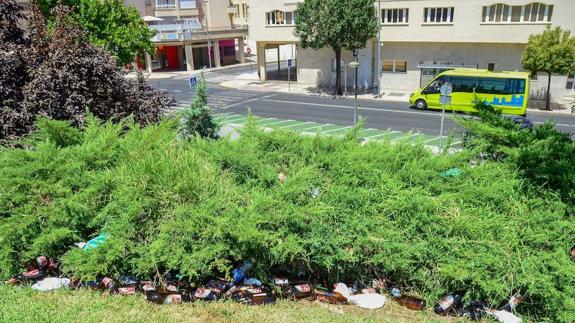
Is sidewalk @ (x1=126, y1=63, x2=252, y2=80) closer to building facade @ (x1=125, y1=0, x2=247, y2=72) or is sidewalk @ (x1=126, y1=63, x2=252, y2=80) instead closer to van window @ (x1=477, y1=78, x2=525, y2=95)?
building facade @ (x1=125, y1=0, x2=247, y2=72)

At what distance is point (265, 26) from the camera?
35.2m

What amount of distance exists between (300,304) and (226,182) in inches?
88.1

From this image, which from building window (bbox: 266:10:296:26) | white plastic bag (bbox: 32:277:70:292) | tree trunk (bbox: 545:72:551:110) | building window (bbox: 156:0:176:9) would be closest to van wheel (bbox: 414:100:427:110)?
tree trunk (bbox: 545:72:551:110)

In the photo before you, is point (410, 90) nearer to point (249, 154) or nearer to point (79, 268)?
point (249, 154)

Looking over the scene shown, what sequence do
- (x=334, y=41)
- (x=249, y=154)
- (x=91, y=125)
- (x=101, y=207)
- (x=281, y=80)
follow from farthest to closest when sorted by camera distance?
(x=281, y=80) < (x=334, y=41) < (x=91, y=125) < (x=249, y=154) < (x=101, y=207)

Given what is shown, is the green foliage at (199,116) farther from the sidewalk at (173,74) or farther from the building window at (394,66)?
the sidewalk at (173,74)

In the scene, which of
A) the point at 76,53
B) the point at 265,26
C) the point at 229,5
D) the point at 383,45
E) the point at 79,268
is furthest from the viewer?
the point at 229,5

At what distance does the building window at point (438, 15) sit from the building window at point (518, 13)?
2049mm

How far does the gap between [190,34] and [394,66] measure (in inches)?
880

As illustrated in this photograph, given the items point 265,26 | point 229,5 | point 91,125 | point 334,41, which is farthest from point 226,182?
point 229,5

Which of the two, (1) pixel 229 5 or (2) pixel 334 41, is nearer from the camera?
(2) pixel 334 41

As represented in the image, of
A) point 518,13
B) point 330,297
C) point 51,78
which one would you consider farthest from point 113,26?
point 518,13

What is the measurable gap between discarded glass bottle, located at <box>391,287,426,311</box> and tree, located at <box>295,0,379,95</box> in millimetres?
23148

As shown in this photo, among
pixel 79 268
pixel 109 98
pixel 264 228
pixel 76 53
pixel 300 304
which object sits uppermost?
pixel 76 53
